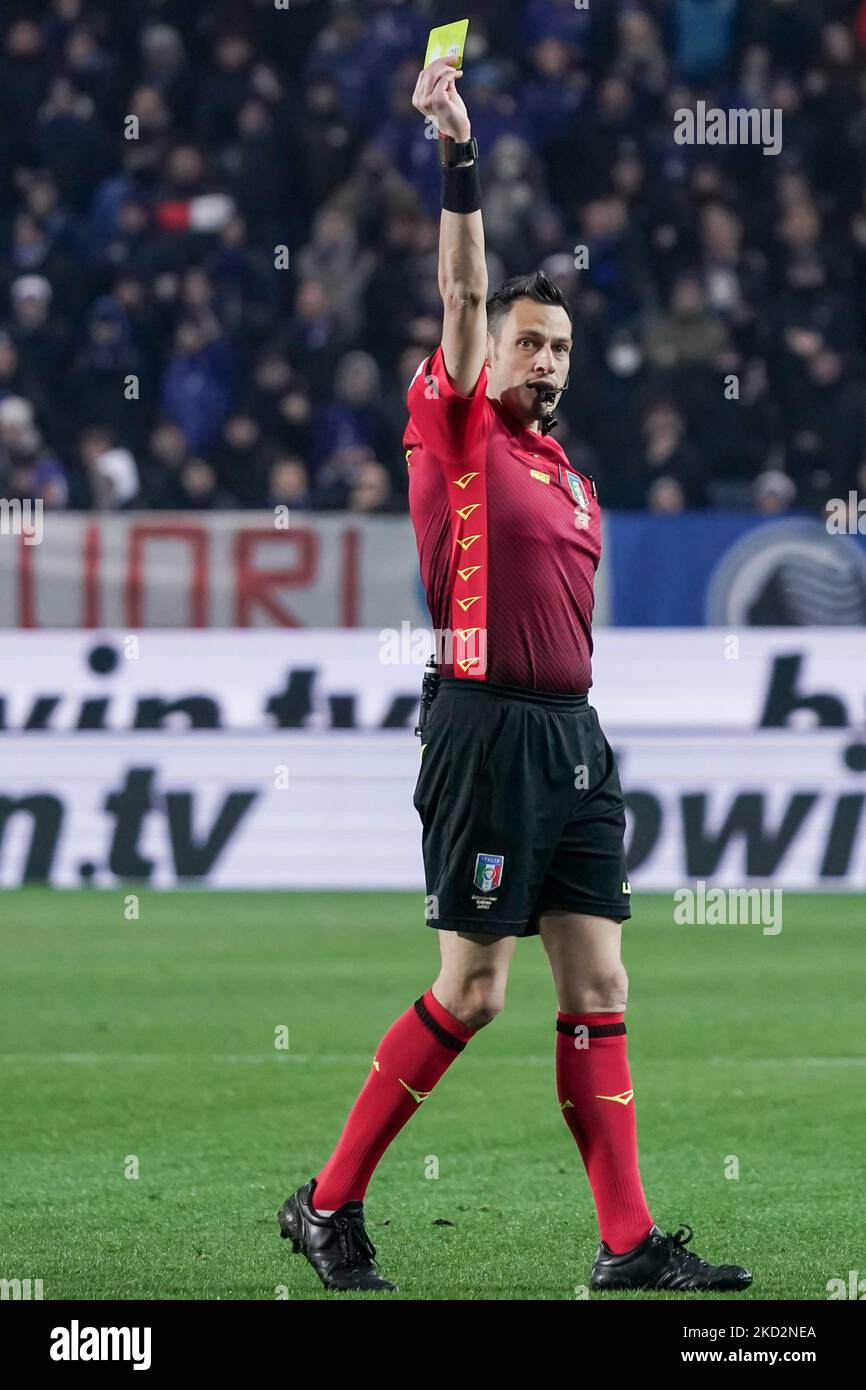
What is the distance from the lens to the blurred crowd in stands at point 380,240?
609 inches

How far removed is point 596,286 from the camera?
16250 millimetres

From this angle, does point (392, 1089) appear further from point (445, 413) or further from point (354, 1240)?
point (445, 413)

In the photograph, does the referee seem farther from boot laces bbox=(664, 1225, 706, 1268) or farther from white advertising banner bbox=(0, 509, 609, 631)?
white advertising banner bbox=(0, 509, 609, 631)

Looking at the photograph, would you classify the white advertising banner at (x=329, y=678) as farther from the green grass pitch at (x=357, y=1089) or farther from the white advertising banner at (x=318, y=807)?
the green grass pitch at (x=357, y=1089)

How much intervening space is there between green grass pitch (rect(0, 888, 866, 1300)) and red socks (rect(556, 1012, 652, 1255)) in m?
0.17

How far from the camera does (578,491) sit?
16.7ft

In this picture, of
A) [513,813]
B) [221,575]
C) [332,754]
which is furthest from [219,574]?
[513,813]

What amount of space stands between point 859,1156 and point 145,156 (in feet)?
41.0

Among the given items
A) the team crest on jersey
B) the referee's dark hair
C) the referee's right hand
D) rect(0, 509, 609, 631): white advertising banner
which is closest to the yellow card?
the referee's right hand

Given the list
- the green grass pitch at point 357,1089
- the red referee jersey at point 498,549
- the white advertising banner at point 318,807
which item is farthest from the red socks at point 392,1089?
the white advertising banner at point 318,807

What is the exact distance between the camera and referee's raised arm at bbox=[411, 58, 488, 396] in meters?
4.45

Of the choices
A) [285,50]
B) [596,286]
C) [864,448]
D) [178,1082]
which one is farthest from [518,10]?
[178,1082]

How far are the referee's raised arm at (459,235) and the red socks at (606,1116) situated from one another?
145 cm

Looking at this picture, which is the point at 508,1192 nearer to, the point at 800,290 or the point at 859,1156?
the point at 859,1156
